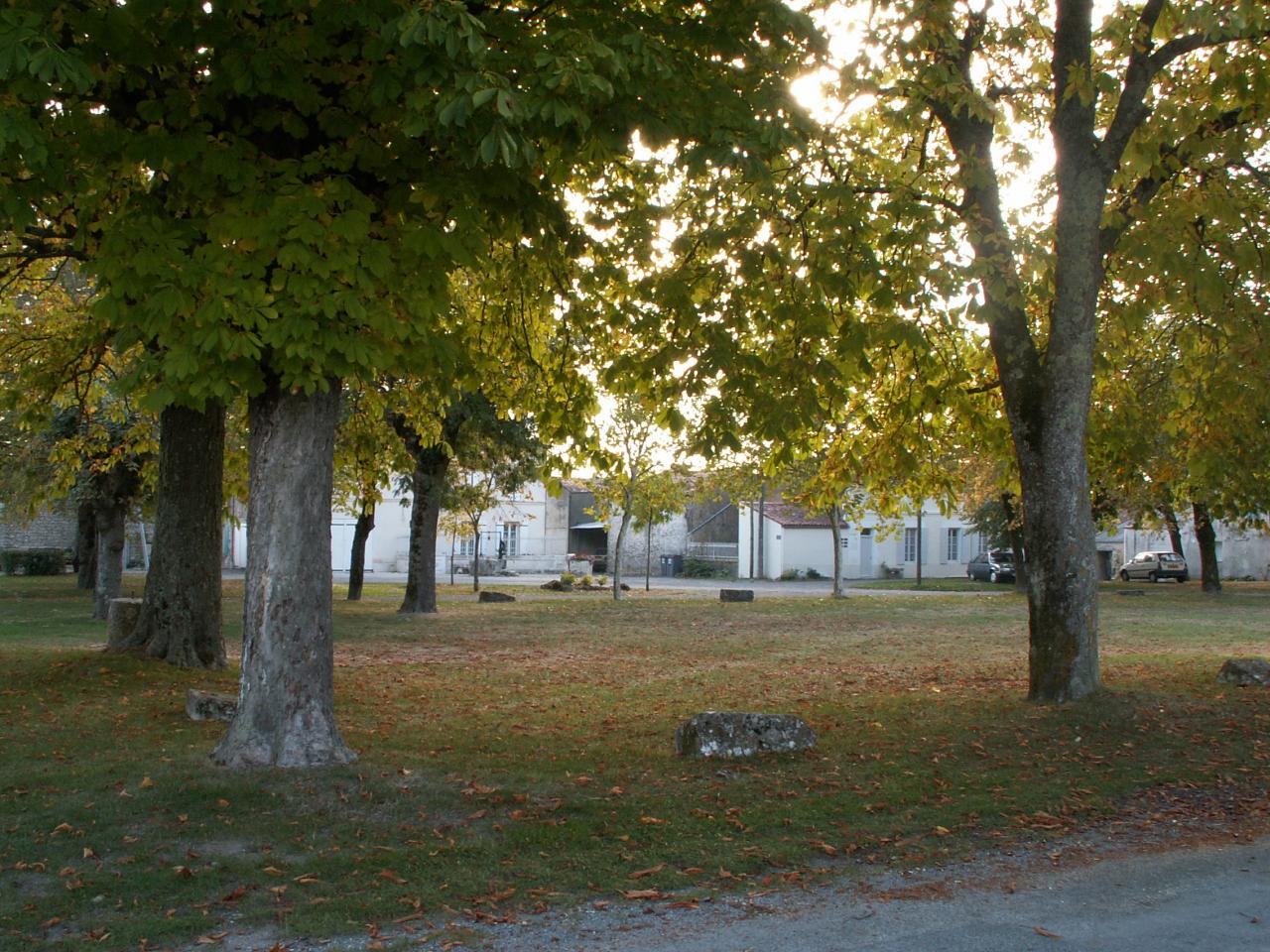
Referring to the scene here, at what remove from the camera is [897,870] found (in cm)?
633

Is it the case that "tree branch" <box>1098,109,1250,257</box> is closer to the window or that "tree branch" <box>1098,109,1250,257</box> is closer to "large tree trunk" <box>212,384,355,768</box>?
"large tree trunk" <box>212,384,355,768</box>

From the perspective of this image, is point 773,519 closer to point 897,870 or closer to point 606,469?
point 606,469

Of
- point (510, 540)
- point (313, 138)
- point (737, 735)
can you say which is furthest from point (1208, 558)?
point (510, 540)

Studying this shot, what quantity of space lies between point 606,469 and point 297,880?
586cm

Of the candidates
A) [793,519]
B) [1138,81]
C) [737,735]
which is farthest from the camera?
[793,519]

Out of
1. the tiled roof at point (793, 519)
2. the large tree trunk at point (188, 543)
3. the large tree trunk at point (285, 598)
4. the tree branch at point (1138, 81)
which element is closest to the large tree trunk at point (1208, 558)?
the tiled roof at point (793, 519)

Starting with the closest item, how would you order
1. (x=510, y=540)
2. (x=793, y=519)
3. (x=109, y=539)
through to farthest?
(x=109, y=539) → (x=793, y=519) → (x=510, y=540)

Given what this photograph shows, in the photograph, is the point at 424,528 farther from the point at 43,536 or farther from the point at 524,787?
the point at 43,536

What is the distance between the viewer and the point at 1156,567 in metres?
53.2

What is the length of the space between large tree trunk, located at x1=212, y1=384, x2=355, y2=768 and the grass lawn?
0.97 feet

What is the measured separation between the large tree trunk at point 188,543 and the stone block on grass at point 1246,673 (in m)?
11.3

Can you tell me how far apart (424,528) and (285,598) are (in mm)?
18507

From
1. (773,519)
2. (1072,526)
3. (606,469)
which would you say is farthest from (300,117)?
(773,519)

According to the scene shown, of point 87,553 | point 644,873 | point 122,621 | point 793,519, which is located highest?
point 793,519
